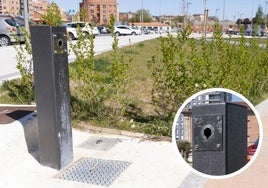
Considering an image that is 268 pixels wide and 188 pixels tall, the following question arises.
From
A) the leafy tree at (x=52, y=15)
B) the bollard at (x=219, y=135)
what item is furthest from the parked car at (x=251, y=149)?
the leafy tree at (x=52, y=15)

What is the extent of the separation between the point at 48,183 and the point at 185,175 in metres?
1.59

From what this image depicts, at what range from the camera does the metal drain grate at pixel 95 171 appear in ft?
12.8

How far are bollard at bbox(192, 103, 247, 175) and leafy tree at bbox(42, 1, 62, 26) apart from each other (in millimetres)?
4569

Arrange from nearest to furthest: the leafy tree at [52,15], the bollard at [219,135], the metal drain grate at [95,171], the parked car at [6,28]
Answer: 1. the bollard at [219,135]
2. the metal drain grate at [95,171]
3. the leafy tree at [52,15]
4. the parked car at [6,28]

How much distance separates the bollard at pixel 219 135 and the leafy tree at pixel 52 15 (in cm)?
457

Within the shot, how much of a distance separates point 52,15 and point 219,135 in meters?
4.74

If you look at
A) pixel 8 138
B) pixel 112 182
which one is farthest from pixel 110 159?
pixel 8 138

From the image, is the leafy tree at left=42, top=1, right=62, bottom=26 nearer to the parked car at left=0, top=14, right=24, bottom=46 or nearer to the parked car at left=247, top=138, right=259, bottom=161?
the parked car at left=247, top=138, right=259, bottom=161

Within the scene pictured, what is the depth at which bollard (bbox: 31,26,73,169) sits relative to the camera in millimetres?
3815

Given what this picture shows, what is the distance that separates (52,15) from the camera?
19.4ft

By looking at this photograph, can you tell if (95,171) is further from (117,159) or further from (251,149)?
(251,149)

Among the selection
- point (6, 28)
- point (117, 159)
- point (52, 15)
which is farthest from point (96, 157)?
point (6, 28)

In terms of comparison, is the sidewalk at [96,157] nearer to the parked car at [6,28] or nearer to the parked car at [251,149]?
the parked car at [251,149]

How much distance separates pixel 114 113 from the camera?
5.87 metres
